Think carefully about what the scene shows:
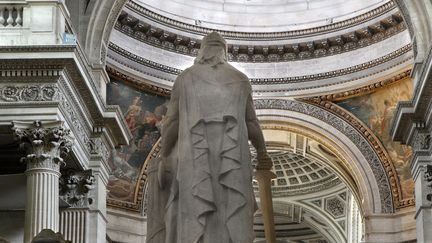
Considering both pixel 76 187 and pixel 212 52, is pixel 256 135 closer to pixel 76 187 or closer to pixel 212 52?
pixel 212 52

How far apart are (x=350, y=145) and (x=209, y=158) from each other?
73.7ft

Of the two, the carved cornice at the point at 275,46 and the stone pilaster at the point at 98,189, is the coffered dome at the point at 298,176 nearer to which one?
the carved cornice at the point at 275,46

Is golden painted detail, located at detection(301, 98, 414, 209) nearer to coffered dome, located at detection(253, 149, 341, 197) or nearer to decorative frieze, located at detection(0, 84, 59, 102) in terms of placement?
coffered dome, located at detection(253, 149, 341, 197)

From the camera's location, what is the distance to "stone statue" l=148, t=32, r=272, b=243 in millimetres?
9812

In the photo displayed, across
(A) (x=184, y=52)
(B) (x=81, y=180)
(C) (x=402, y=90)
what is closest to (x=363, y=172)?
(C) (x=402, y=90)

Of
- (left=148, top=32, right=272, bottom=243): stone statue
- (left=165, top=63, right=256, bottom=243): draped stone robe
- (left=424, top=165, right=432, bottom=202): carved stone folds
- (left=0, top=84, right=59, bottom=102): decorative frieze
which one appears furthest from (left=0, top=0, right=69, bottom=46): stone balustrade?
(left=165, top=63, right=256, bottom=243): draped stone robe

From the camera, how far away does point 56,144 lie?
18.0 meters

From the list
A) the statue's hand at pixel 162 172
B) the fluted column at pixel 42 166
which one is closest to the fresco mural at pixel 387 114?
the fluted column at pixel 42 166

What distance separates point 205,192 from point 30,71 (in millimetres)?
8796

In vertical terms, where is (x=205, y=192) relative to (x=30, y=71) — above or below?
below

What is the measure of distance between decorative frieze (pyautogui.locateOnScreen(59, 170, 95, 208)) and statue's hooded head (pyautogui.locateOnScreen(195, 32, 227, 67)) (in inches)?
379

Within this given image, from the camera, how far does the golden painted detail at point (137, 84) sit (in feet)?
101

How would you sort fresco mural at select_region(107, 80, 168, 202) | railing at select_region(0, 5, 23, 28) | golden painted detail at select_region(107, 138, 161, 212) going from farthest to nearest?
fresco mural at select_region(107, 80, 168, 202), golden painted detail at select_region(107, 138, 161, 212), railing at select_region(0, 5, 23, 28)

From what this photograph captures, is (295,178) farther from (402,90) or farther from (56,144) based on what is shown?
(56,144)
